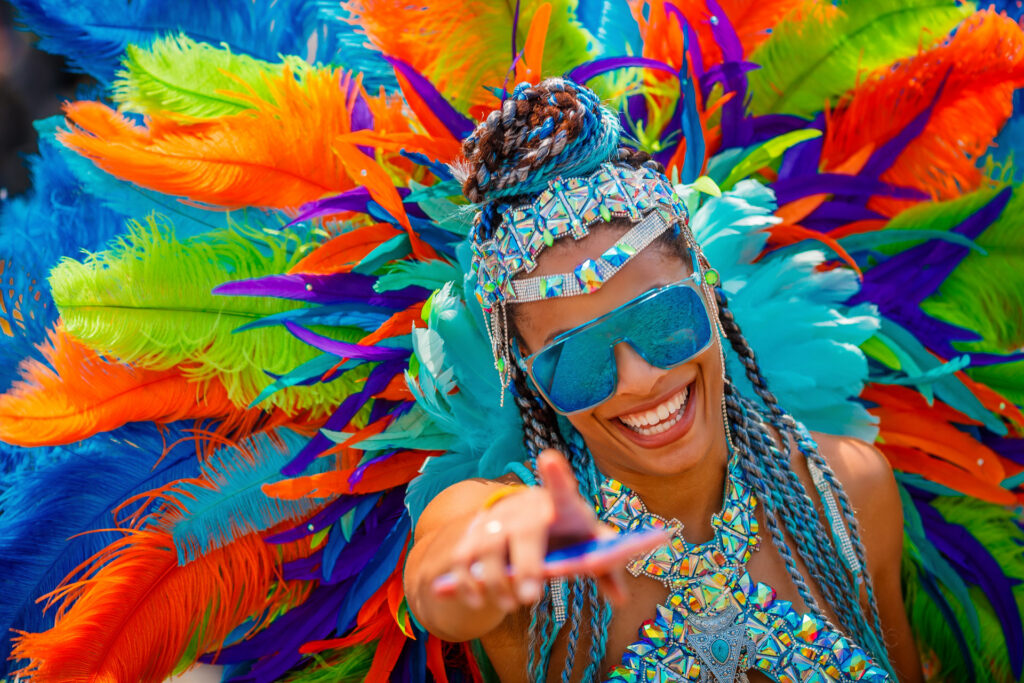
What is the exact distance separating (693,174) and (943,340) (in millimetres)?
801

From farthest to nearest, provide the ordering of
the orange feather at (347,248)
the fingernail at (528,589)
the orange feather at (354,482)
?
1. the orange feather at (347,248)
2. the orange feather at (354,482)
3. the fingernail at (528,589)

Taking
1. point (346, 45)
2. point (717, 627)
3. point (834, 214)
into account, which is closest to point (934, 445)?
point (834, 214)

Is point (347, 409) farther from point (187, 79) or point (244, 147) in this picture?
point (187, 79)

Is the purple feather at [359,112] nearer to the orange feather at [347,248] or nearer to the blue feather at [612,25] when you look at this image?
the orange feather at [347,248]

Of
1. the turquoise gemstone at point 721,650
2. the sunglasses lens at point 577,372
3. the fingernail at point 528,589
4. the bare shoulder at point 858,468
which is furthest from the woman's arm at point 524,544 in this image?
the bare shoulder at point 858,468

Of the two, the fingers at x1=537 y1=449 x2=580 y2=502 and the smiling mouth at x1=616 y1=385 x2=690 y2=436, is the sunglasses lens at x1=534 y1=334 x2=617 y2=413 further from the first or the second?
the fingers at x1=537 y1=449 x2=580 y2=502

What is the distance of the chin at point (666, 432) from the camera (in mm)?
1556

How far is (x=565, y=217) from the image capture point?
1.52 m

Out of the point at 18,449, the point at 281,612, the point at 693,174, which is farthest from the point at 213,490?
the point at 693,174

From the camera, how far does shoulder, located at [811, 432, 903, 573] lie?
1.81m

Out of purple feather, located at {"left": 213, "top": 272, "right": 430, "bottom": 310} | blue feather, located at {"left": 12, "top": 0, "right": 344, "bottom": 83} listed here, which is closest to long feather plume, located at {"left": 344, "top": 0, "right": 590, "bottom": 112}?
Result: blue feather, located at {"left": 12, "top": 0, "right": 344, "bottom": 83}

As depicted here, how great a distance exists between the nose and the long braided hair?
0.25 m

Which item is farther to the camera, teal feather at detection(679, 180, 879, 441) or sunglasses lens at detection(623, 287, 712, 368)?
teal feather at detection(679, 180, 879, 441)

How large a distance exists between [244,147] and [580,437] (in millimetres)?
1078
